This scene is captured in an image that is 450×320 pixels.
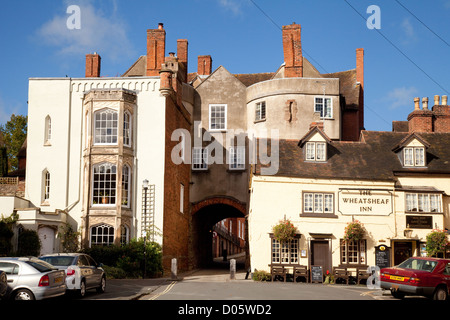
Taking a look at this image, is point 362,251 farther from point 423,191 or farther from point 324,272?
point 423,191

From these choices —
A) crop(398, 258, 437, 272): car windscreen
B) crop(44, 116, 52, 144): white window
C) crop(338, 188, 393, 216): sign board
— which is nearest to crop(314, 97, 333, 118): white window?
crop(338, 188, 393, 216): sign board

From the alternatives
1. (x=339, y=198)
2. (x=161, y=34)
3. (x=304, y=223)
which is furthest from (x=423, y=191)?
(x=161, y=34)

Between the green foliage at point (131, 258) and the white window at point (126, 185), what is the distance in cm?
235

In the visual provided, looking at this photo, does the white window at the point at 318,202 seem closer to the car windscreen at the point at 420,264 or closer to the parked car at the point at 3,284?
the car windscreen at the point at 420,264

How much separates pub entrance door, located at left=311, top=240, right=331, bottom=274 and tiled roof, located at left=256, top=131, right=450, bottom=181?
369 centimetres

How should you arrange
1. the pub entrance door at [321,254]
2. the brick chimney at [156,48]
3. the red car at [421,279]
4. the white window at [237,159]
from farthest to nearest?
the white window at [237,159] < the brick chimney at [156,48] < the pub entrance door at [321,254] < the red car at [421,279]

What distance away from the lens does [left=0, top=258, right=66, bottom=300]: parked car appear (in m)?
15.9

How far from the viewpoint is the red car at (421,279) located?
1944 centimetres

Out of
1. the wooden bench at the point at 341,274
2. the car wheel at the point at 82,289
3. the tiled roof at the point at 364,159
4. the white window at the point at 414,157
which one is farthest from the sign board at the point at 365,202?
the car wheel at the point at 82,289

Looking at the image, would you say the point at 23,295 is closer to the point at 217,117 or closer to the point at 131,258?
the point at 131,258

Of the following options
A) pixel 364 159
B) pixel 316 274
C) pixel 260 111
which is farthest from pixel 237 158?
pixel 316 274
